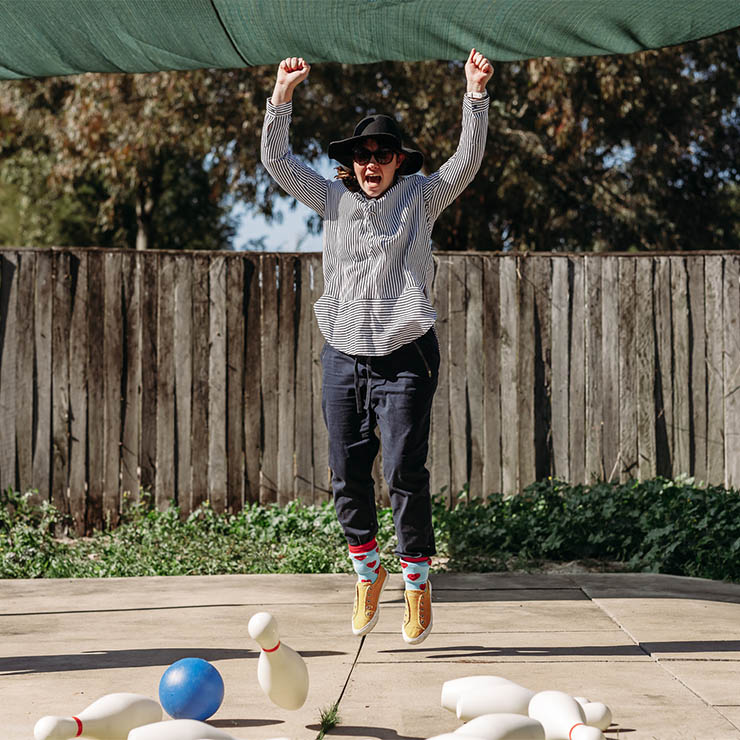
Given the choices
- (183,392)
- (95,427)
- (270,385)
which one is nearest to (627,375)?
(270,385)

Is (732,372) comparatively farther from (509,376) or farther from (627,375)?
(509,376)

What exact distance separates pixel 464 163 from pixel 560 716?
87.6 inches

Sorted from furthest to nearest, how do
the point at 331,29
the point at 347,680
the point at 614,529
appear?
the point at 614,529 → the point at 331,29 → the point at 347,680

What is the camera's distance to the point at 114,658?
3.48 meters

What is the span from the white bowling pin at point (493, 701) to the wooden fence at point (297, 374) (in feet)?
13.7

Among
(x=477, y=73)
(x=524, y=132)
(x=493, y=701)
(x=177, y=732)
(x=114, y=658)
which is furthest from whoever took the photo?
(x=524, y=132)

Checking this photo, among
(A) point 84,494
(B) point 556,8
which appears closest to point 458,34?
(B) point 556,8

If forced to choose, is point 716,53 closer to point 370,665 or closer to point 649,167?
point 649,167

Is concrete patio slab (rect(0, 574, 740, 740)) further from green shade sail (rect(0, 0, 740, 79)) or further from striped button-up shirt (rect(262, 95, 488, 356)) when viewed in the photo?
green shade sail (rect(0, 0, 740, 79))

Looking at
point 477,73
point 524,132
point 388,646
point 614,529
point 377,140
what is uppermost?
point 524,132

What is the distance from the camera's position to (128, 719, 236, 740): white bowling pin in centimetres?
221

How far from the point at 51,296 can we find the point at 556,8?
4147mm

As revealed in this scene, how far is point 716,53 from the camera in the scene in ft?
45.3

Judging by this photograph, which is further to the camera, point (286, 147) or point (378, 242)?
point (286, 147)
